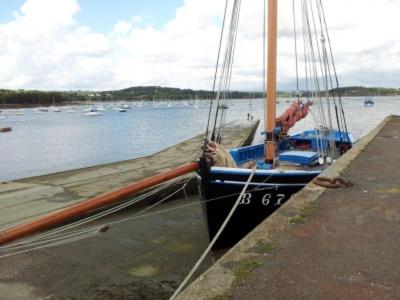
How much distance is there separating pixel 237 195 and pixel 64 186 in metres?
7.75

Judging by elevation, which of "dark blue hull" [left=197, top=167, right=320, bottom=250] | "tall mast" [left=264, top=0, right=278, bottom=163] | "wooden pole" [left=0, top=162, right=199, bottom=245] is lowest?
"dark blue hull" [left=197, top=167, right=320, bottom=250]

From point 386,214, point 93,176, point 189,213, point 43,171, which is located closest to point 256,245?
point 386,214

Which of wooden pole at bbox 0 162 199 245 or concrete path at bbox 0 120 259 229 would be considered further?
concrete path at bbox 0 120 259 229

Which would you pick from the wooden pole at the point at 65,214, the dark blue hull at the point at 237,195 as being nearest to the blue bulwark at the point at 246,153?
the dark blue hull at the point at 237,195

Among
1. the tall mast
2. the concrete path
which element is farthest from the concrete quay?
the concrete path

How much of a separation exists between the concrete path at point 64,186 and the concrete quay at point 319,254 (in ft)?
22.6

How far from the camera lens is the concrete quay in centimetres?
419

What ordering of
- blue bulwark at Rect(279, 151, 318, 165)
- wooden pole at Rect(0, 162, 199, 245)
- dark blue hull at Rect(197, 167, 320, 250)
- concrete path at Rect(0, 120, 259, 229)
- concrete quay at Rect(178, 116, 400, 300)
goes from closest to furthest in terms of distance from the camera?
concrete quay at Rect(178, 116, 400, 300)
wooden pole at Rect(0, 162, 199, 245)
dark blue hull at Rect(197, 167, 320, 250)
blue bulwark at Rect(279, 151, 318, 165)
concrete path at Rect(0, 120, 259, 229)

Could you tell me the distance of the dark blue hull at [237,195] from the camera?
8.89 metres

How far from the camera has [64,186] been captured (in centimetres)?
1465

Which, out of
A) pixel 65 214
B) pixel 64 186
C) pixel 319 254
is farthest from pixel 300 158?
pixel 64 186

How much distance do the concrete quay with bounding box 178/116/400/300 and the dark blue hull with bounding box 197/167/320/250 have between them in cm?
128

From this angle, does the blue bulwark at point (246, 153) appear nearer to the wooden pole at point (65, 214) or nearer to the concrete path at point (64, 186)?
the concrete path at point (64, 186)

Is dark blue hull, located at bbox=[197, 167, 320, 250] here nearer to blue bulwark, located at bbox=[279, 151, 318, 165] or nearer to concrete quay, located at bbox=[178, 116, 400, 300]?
concrete quay, located at bbox=[178, 116, 400, 300]
